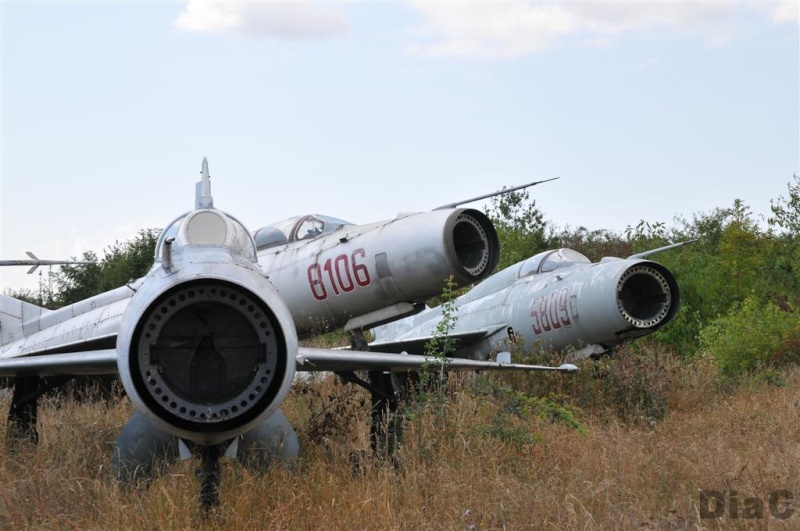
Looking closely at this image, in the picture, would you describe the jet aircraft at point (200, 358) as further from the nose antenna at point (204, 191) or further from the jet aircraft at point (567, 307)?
the jet aircraft at point (567, 307)

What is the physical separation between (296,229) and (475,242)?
2.94 m

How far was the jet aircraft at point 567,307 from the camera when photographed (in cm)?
1292

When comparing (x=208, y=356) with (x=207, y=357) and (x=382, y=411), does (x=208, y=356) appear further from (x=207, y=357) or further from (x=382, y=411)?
(x=382, y=411)

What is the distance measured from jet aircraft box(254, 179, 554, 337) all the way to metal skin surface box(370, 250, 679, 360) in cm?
195

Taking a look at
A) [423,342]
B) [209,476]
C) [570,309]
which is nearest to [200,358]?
[209,476]

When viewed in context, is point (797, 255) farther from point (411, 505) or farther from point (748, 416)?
point (411, 505)

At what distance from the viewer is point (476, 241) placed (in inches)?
444

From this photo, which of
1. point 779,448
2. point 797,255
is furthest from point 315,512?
point 797,255

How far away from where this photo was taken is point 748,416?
381 inches

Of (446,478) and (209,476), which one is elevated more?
(209,476)

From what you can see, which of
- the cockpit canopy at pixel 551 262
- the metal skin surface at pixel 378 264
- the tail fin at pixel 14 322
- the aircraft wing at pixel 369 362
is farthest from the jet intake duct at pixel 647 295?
the tail fin at pixel 14 322

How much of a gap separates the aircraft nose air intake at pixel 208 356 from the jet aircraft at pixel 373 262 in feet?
17.1

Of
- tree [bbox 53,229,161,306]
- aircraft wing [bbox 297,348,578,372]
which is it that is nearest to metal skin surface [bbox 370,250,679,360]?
aircraft wing [bbox 297,348,578,372]

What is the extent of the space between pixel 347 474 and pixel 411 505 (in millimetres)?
980
